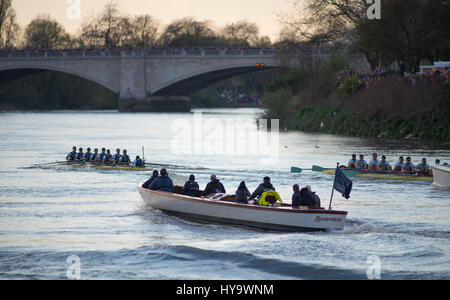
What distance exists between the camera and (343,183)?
2322cm

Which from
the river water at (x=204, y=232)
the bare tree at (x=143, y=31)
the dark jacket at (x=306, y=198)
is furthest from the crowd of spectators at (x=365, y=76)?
the bare tree at (x=143, y=31)

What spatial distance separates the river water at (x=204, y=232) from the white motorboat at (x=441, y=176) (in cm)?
54

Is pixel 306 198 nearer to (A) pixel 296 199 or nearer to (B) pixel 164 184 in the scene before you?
(A) pixel 296 199

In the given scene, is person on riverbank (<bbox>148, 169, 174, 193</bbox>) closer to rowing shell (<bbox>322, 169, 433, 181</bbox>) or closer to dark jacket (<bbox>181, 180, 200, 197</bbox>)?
dark jacket (<bbox>181, 180, 200, 197</bbox>)

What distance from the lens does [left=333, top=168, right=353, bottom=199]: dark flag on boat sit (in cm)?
2303

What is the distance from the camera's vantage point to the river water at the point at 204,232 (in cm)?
1936

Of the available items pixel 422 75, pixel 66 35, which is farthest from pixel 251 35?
pixel 422 75

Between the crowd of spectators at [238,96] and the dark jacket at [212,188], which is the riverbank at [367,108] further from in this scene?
the crowd of spectators at [238,96]

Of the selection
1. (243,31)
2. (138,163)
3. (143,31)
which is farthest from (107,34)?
(138,163)

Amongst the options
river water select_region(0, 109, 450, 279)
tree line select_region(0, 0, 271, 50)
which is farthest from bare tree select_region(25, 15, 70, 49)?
river water select_region(0, 109, 450, 279)

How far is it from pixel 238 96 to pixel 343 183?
408 feet
